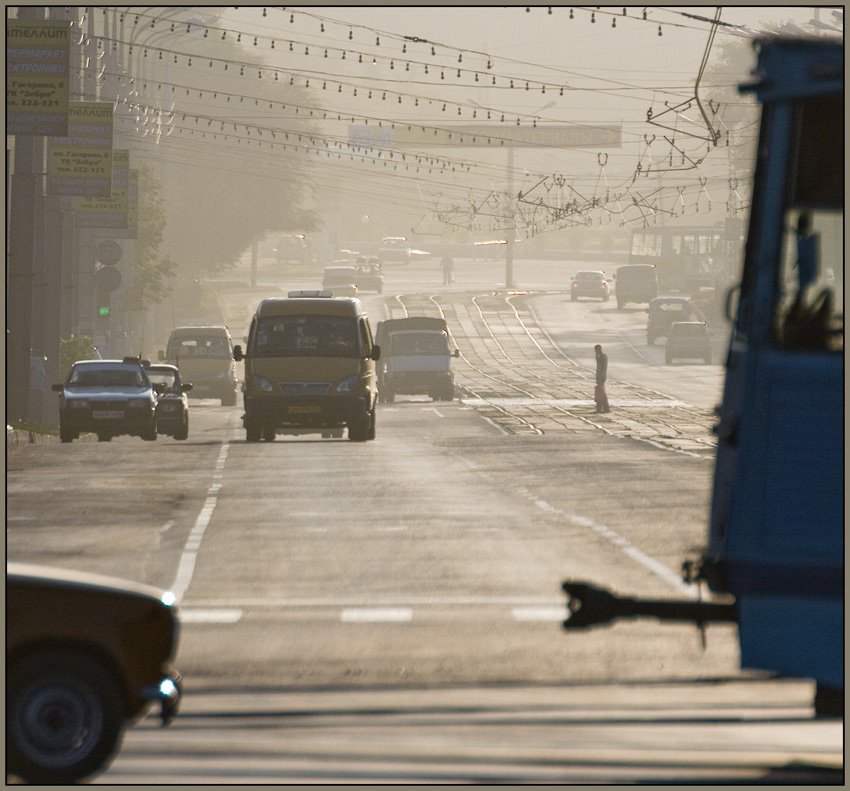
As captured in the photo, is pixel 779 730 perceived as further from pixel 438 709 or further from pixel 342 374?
pixel 342 374

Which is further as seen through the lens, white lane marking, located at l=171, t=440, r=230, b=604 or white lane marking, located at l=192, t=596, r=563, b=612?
white lane marking, located at l=171, t=440, r=230, b=604

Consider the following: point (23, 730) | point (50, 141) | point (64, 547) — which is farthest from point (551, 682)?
point (50, 141)

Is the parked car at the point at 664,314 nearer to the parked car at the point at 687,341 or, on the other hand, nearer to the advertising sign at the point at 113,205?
the parked car at the point at 687,341

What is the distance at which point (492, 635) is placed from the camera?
14.2 m

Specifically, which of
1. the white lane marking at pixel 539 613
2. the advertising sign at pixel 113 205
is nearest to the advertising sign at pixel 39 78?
the advertising sign at pixel 113 205

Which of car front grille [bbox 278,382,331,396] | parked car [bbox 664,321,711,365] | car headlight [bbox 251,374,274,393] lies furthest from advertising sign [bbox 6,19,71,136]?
parked car [bbox 664,321,711,365]

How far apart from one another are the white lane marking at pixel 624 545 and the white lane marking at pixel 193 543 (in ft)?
14.5

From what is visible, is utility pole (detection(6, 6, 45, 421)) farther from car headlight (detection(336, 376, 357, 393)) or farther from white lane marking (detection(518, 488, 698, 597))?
white lane marking (detection(518, 488, 698, 597))

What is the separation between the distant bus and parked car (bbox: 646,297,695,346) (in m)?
23.7

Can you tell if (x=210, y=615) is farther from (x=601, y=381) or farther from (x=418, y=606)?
(x=601, y=381)

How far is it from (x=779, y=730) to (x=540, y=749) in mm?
1526

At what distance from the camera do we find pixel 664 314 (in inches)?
3514

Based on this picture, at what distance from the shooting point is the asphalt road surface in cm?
904

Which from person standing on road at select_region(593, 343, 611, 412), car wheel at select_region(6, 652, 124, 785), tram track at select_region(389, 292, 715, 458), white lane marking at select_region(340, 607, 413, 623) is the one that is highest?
car wheel at select_region(6, 652, 124, 785)
